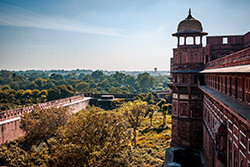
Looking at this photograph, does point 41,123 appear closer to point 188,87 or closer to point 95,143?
point 95,143

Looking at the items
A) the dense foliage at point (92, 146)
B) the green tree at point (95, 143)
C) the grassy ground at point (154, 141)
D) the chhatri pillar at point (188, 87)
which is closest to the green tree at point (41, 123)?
the dense foliage at point (92, 146)

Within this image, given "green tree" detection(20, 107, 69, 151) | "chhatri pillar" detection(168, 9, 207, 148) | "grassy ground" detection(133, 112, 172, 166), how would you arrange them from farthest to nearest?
"green tree" detection(20, 107, 69, 151) < "grassy ground" detection(133, 112, 172, 166) < "chhatri pillar" detection(168, 9, 207, 148)

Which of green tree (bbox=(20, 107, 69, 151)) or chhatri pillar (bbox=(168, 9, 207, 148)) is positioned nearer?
chhatri pillar (bbox=(168, 9, 207, 148))

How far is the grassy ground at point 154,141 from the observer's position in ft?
79.5

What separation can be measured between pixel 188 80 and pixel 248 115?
50.6 feet

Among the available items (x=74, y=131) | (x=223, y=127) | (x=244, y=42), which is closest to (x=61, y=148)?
(x=74, y=131)

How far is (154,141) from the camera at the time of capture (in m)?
30.7

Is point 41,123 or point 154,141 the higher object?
point 41,123

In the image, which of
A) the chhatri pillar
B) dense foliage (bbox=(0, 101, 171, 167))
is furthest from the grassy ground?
the chhatri pillar

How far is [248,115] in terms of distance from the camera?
598 centimetres

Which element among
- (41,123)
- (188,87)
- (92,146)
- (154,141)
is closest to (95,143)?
(92,146)

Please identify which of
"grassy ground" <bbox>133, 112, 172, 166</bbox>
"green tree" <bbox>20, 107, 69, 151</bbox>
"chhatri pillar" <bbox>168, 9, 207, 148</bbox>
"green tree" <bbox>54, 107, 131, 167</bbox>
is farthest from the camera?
"green tree" <bbox>20, 107, 69, 151</bbox>

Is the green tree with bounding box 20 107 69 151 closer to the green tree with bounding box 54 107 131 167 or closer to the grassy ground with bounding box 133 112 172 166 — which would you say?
the green tree with bounding box 54 107 131 167

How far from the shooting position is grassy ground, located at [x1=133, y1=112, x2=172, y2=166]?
24.2 metres
